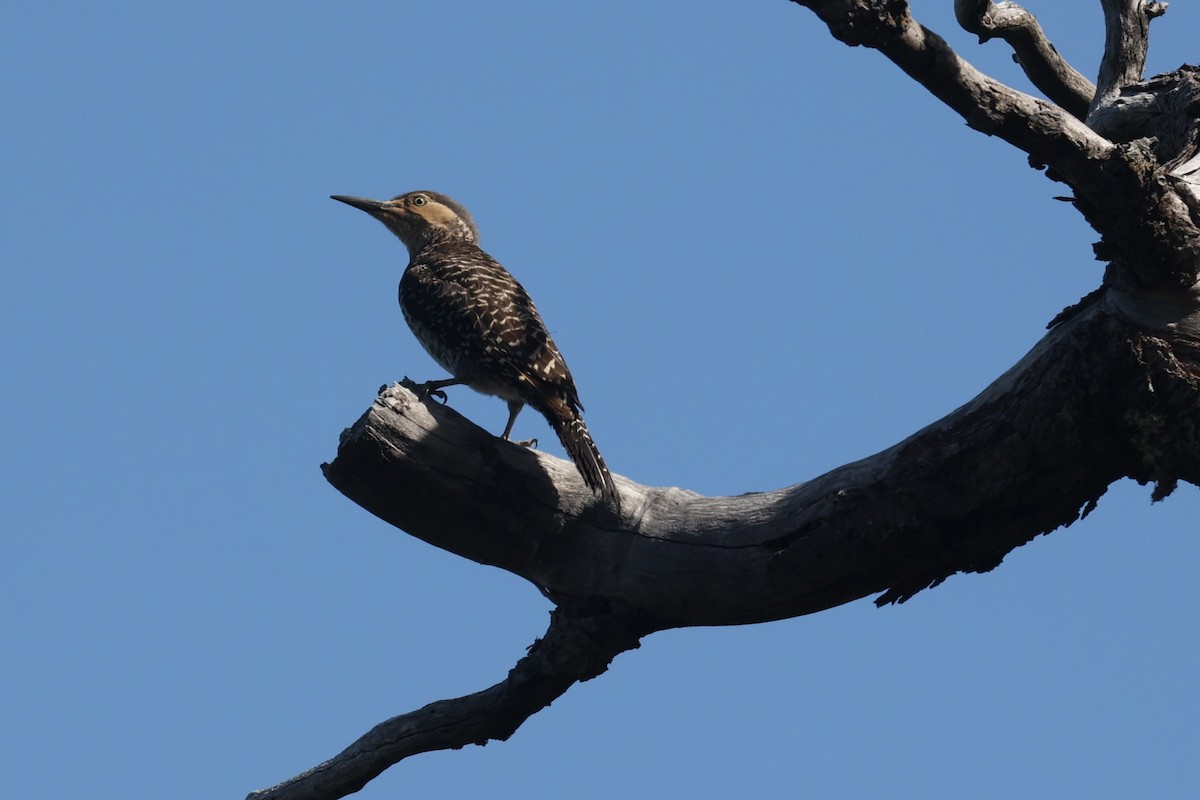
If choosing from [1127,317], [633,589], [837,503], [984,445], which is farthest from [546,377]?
[1127,317]

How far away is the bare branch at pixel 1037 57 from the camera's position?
651cm

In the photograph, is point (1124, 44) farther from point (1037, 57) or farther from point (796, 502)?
point (796, 502)

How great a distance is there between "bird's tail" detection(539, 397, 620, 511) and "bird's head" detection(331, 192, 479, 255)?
11.3 ft

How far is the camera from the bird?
Answer: 20.0ft

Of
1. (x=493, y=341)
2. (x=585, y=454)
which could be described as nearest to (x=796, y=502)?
(x=585, y=454)

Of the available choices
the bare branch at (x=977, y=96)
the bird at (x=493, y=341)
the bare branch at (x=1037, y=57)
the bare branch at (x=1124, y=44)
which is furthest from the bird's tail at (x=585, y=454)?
the bare branch at (x=1124, y=44)

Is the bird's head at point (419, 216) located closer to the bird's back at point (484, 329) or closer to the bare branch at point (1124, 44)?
the bird's back at point (484, 329)

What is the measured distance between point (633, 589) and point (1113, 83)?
12.2 feet

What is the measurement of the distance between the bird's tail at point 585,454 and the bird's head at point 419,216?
343 cm

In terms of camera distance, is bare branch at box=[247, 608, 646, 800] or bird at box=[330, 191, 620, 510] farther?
bird at box=[330, 191, 620, 510]

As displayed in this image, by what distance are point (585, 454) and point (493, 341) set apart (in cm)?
126

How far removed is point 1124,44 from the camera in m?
6.85

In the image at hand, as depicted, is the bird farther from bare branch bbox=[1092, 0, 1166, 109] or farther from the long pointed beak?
bare branch bbox=[1092, 0, 1166, 109]

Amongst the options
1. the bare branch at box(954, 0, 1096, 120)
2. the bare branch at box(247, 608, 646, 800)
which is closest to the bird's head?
the bare branch at box(954, 0, 1096, 120)
